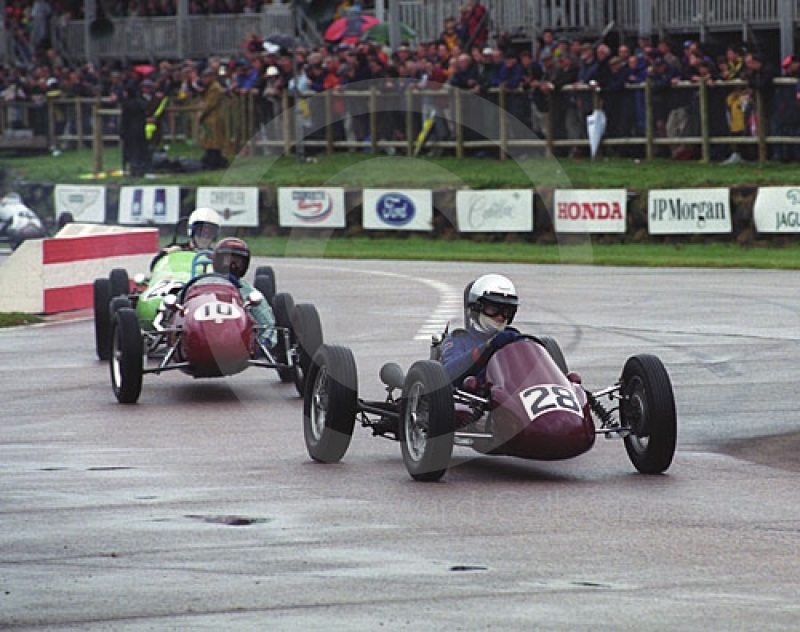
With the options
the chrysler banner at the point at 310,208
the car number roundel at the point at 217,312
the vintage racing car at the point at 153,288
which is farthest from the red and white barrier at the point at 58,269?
Answer: the chrysler banner at the point at 310,208

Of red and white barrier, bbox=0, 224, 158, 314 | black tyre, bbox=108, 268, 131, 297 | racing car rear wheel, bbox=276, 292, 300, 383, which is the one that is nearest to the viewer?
racing car rear wheel, bbox=276, 292, 300, 383

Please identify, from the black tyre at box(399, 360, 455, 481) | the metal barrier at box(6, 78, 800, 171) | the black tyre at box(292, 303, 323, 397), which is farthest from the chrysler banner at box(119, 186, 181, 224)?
the black tyre at box(399, 360, 455, 481)

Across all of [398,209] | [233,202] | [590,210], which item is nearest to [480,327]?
[590,210]

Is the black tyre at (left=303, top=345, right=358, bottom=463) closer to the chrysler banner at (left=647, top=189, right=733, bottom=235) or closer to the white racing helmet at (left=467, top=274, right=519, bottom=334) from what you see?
the white racing helmet at (left=467, top=274, right=519, bottom=334)

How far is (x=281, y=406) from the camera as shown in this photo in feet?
47.7

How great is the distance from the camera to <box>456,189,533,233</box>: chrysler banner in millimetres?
33219

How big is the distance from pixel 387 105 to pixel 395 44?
3.52m

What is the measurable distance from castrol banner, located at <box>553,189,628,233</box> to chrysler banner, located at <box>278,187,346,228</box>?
17.3 ft

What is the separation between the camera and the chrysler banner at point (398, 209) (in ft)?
115

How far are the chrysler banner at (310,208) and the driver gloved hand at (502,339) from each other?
977 inches

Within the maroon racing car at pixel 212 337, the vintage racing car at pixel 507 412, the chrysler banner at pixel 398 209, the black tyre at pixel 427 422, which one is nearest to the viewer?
the black tyre at pixel 427 422

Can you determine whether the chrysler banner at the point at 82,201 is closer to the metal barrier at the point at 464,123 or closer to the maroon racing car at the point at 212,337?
the metal barrier at the point at 464,123

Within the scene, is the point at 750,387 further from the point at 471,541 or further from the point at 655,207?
the point at 655,207

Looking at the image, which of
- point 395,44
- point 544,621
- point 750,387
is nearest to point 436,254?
A: point 395,44
